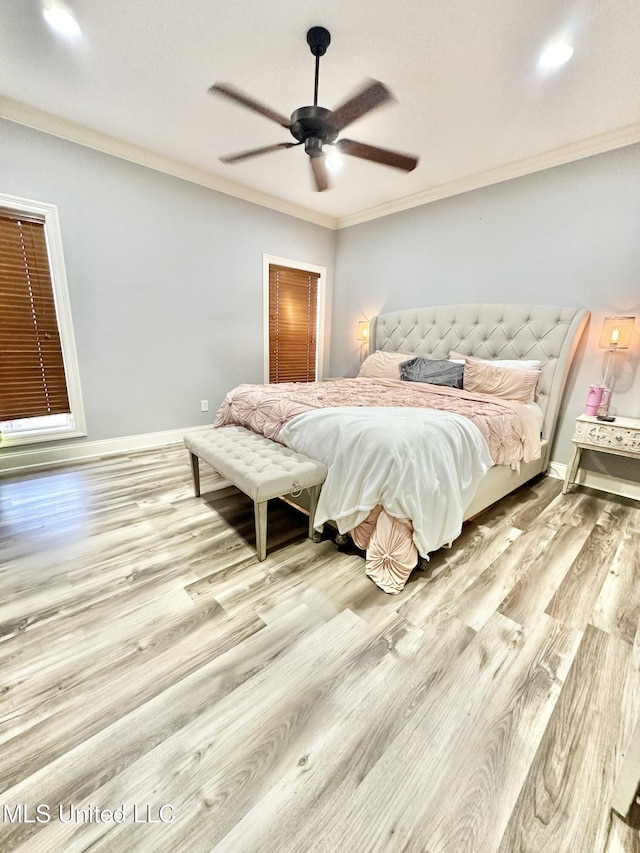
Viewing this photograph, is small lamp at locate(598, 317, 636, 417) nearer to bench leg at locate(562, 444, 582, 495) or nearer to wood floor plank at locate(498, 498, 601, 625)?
bench leg at locate(562, 444, 582, 495)

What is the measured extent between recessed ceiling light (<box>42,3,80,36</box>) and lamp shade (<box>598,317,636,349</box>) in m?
3.81

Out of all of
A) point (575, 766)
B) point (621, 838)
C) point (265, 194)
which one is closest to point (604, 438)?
point (575, 766)

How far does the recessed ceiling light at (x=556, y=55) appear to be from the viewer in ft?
5.88

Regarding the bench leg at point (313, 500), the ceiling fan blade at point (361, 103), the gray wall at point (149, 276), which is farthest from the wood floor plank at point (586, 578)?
the gray wall at point (149, 276)

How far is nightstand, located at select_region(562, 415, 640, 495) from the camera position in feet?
7.85

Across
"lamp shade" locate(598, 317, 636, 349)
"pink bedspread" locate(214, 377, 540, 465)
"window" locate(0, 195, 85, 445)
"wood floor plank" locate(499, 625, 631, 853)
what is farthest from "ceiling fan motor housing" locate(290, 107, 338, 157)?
"wood floor plank" locate(499, 625, 631, 853)

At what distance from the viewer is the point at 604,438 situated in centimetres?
251

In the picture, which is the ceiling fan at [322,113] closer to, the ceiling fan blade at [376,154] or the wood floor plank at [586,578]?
the ceiling fan blade at [376,154]

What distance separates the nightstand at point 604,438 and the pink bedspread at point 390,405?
317 millimetres

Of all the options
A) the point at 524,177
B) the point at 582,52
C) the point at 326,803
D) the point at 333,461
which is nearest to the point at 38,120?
the point at 333,461

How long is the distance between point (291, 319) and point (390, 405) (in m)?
2.72

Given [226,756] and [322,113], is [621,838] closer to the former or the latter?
[226,756]

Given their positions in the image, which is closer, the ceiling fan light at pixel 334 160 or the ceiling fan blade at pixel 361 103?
the ceiling fan blade at pixel 361 103

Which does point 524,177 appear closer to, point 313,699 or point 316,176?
point 316,176
